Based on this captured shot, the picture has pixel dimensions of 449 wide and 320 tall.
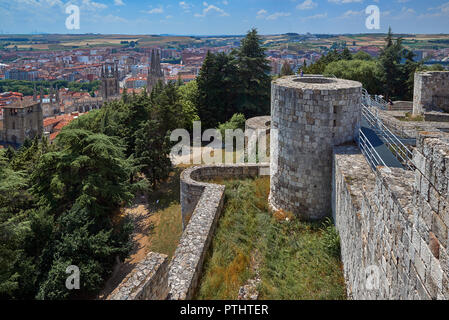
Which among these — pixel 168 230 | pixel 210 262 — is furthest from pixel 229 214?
pixel 168 230

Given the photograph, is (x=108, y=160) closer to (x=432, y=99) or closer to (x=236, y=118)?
(x=236, y=118)

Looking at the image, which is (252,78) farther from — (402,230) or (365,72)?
(402,230)

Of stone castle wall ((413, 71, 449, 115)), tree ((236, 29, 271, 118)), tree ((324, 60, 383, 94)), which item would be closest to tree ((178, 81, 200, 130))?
tree ((236, 29, 271, 118))

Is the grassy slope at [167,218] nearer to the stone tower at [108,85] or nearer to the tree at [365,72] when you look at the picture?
the tree at [365,72]

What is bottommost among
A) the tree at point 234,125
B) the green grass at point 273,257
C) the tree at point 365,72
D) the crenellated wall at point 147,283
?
the green grass at point 273,257

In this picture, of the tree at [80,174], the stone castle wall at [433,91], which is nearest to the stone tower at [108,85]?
the tree at [80,174]

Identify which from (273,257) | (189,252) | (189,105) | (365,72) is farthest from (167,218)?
(365,72)
